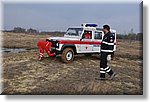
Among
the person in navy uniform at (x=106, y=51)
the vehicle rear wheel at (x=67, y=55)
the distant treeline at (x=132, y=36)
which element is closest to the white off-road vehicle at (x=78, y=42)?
the vehicle rear wheel at (x=67, y=55)

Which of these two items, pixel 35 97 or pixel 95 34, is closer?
pixel 35 97

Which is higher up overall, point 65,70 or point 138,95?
point 65,70

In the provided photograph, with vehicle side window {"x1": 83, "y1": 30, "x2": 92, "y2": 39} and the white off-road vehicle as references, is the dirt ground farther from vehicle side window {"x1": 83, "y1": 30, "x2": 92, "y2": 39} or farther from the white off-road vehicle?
vehicle side window {"x1": 83, "y1": 30, "x2": 92, "y2": 39}

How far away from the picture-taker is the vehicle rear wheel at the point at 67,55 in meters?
3.33

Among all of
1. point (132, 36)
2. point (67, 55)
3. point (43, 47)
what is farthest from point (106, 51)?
point (43, 47)

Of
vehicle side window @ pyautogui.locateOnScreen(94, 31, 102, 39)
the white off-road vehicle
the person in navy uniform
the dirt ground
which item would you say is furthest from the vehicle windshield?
the person in navy uniform

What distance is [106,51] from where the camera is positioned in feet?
10.2

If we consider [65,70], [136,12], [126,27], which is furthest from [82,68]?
[136,12]

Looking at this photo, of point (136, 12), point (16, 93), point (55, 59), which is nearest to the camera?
point (16, 93)

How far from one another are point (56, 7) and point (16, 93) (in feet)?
3.68

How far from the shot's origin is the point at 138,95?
2.98 metres

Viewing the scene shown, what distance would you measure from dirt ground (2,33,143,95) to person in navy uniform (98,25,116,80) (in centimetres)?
7

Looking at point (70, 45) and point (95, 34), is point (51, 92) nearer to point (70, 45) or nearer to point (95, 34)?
point (70, 45)

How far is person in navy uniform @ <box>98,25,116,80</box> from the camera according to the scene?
310cm
